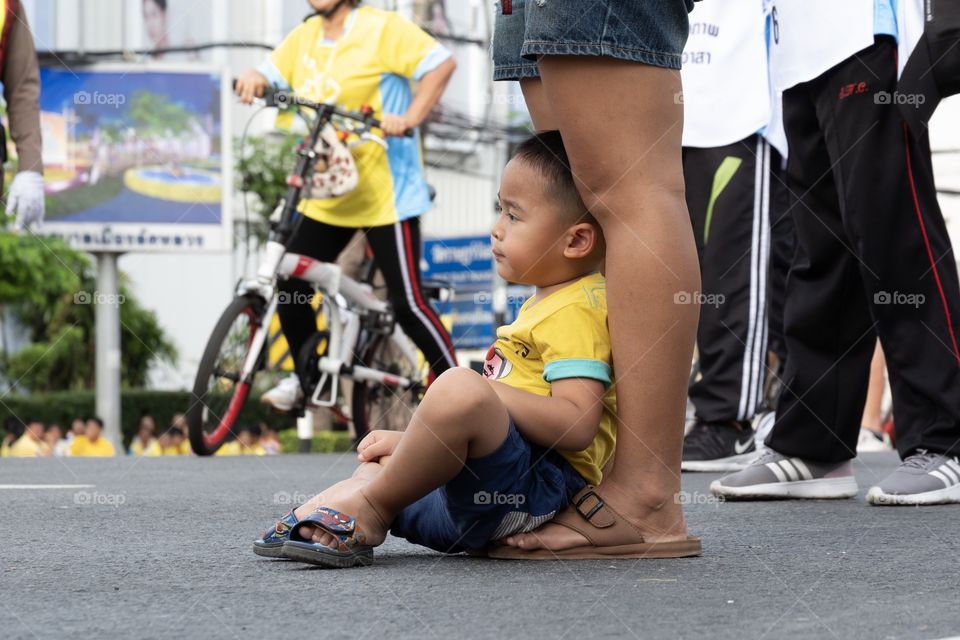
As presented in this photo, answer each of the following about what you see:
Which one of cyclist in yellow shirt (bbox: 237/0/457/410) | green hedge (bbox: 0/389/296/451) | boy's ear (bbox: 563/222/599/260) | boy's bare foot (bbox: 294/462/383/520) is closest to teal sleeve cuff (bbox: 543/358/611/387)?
boy's ear (bbox: 563/222/599/260)

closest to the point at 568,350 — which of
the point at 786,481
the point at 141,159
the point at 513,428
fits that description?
the point at 513,428

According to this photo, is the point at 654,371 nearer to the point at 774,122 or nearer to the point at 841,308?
the point at 841,308

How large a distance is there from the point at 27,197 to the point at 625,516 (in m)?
4.71

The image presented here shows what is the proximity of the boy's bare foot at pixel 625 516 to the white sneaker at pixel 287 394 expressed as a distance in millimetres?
4381

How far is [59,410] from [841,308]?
17.4 meters

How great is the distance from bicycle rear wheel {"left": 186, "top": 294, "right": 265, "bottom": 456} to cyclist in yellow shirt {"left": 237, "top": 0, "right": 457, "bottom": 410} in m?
0.26

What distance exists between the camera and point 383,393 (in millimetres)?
7254

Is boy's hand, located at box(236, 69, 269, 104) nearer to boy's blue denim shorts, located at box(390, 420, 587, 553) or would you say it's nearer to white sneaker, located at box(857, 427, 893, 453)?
white sneaker, located at box(857, 427, 893, 453)

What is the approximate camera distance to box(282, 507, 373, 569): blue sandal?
2398 mm

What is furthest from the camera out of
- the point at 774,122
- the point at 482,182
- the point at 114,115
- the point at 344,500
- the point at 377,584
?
the point at 482,182

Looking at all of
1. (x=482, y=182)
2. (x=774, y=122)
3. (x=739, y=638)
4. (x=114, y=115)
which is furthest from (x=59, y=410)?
(x=739, y=638)

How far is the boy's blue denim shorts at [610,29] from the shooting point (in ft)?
8.31

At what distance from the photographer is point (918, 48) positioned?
11.1 ft

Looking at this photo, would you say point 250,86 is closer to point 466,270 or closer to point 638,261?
point 638,261
